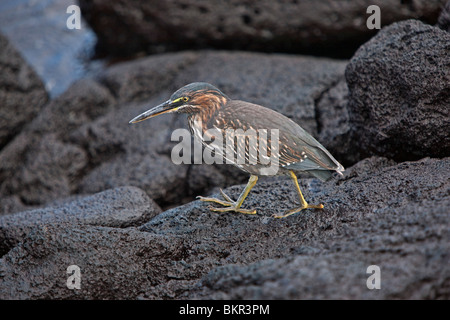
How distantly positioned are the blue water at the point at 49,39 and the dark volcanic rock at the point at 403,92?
537 centimetres

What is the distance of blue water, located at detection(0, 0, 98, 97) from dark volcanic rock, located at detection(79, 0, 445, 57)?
121cm

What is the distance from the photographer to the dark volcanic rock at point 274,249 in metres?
2.52

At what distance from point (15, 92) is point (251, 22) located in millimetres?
3528

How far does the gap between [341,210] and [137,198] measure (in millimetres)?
1914

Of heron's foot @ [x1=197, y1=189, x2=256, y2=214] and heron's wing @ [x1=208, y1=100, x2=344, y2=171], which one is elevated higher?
heron's wing @ [x1=208, y1=100, x2=344, y2=171]

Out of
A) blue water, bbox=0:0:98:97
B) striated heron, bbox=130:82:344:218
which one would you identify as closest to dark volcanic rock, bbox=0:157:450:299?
striated heron, bbox=130:82:344:218

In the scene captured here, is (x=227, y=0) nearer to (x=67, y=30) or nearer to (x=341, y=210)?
(x=67, y=30)

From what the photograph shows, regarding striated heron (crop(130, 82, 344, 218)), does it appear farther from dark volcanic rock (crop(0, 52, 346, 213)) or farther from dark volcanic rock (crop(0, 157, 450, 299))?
dark volcanic rock (crop(0, 52, 346, 213))

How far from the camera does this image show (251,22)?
7.20 meters

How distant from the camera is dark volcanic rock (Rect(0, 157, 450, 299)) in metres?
2.52

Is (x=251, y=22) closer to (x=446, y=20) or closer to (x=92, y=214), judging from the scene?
(x=446, y=20)

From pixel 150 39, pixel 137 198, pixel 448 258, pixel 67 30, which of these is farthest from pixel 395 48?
pixel 67 30

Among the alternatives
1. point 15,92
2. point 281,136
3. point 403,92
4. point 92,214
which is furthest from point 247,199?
point 15,92

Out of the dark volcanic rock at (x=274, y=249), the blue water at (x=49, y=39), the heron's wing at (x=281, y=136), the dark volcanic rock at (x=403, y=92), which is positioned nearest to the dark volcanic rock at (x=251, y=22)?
the blue water at (x=49, y=39)
